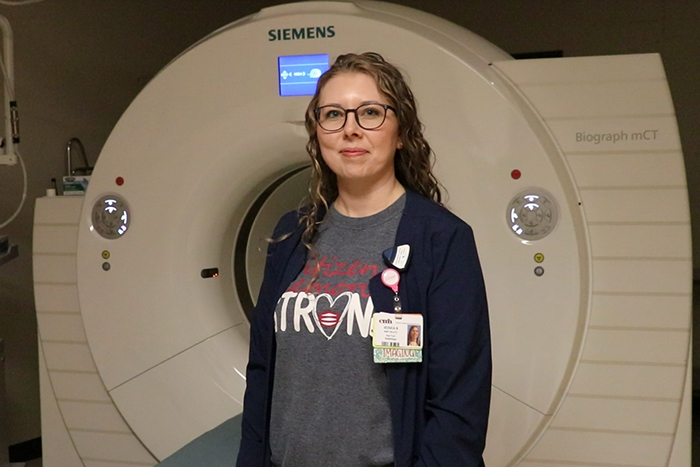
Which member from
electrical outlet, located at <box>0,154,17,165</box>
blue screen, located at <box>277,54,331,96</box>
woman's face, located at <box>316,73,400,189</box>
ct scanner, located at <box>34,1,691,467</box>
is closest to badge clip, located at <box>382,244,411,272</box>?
woman's face, located at <box>316,73,400,189</box>

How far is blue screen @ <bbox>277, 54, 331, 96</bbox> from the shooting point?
1.76 m

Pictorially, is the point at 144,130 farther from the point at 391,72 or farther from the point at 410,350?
the point at 410,350

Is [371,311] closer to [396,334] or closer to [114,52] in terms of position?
[396,334]

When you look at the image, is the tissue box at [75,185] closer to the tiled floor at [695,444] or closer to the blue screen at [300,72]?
the blue screen at [300,72]

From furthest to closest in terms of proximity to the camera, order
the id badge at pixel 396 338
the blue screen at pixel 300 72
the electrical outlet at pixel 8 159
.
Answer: the electrical outlet at pixel 8 159
the blue screen at pixel 300 72
the id badge at pixel 396 338

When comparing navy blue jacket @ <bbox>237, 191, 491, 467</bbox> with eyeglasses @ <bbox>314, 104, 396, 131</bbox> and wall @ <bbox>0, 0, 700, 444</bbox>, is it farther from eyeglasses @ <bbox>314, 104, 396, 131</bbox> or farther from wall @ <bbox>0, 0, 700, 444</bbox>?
wall @ <bbox>0, 0, 700, 444</bbox>

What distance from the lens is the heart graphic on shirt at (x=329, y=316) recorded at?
3.71ft

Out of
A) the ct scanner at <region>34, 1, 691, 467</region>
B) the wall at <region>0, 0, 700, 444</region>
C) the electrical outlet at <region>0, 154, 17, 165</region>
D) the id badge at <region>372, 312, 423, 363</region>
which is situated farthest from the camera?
the wall at <region>0, 0, 700, 444</region>

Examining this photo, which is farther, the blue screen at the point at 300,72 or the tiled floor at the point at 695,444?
the tiled floor at the point at 695,444

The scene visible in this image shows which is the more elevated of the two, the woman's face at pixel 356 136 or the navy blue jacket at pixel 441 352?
the woman's face at pixel 356 136

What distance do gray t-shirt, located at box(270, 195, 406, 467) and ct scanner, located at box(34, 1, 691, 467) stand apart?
548mm

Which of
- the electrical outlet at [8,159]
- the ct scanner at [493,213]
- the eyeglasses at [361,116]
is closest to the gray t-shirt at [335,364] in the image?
the eyeglasses at [361,116]

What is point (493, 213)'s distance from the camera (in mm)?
1659

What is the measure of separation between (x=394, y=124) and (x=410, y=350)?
328 millimetres
